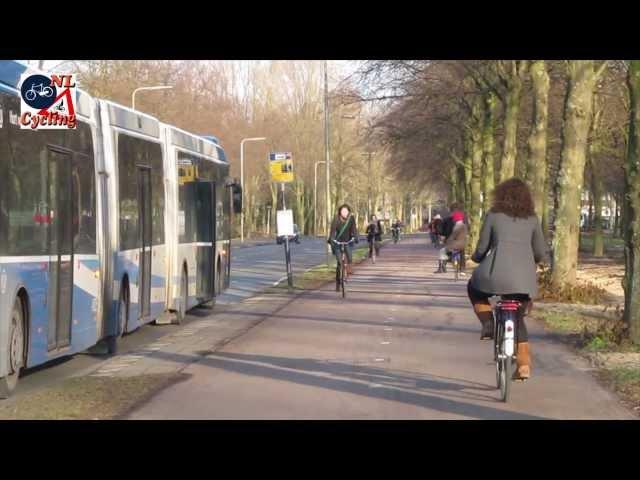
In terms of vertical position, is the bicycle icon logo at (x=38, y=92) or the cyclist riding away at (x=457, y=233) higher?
the bicycle icon logo at (x=38, y=92)

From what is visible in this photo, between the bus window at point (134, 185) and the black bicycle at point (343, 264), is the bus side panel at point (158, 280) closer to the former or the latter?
the bus window at point (134, 185)

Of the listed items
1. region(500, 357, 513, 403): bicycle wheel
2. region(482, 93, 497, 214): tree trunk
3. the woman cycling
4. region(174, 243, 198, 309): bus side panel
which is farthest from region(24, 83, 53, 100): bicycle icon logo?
region(482, 93, 497, 214): tree trunk

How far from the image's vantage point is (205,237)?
70.8 feet

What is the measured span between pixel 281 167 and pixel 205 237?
28.9 feet

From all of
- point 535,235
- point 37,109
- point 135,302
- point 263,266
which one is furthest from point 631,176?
point 263,266

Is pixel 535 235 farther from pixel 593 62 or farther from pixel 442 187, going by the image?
pixel 442 187

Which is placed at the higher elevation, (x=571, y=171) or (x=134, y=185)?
(x=571, y=171)

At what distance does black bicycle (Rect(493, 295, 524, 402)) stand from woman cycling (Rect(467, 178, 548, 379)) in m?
0.07

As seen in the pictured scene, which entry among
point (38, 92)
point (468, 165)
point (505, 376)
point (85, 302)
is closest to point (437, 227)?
point (468, 165)

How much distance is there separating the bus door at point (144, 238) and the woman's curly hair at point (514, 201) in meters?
6.84

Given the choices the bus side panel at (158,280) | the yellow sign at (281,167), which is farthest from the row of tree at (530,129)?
the bus side panel at (158,280)

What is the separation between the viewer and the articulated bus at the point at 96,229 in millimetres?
10977

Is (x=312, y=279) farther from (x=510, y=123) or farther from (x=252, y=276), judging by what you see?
(x=510, y=123)
